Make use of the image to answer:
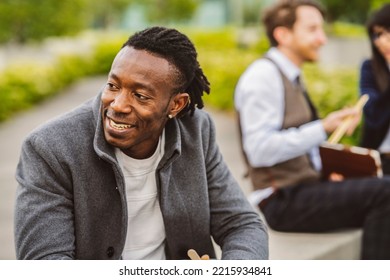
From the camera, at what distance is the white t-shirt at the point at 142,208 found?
2002mm

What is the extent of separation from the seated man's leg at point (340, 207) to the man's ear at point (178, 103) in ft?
4.07

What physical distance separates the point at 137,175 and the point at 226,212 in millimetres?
323

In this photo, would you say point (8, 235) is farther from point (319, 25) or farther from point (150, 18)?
point (150, 18)

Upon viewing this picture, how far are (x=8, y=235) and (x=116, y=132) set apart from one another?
2733 mm

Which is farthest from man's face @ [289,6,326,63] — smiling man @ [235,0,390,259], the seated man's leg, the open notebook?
the seated man's leg

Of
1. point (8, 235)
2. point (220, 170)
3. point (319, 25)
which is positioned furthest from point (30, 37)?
point (220, 170)

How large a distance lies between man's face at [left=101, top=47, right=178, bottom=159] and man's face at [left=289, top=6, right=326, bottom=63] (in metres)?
1.45

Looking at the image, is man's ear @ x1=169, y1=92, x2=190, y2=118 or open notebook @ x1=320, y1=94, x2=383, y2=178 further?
open notebook @ x1=320, y1=94, x2=383, y2=178

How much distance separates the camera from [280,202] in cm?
312

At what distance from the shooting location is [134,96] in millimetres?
1823

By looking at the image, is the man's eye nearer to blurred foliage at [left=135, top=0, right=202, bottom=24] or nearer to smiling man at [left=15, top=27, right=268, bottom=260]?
smiling man at [left=15, top=27, right=268, bottom=260]

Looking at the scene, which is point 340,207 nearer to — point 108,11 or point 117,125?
point 117,125

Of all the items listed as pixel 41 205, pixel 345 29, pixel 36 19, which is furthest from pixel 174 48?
pixel 345 29

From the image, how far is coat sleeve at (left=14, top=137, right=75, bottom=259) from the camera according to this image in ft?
5.97
